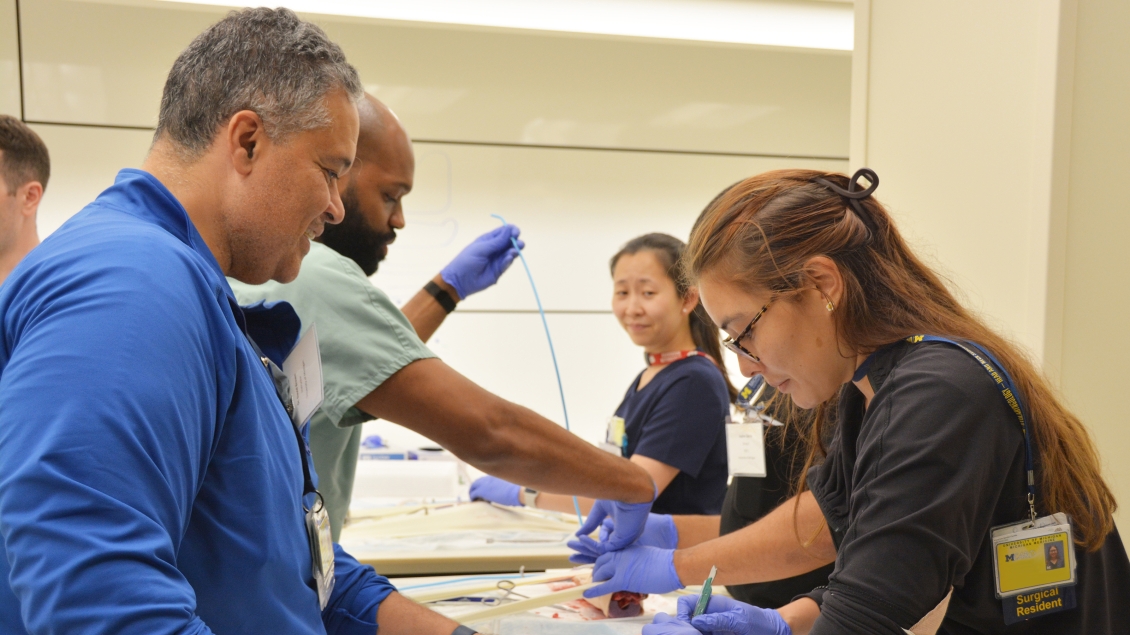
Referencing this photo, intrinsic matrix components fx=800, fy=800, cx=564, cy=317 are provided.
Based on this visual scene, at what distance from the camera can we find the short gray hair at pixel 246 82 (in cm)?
83

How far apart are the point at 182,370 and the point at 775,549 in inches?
42.4

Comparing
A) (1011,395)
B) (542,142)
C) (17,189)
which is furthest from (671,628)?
(542,142)

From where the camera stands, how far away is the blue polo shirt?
1.80 feet

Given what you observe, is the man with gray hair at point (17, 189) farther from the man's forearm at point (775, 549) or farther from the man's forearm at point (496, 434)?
the man's forearm at point (775, 549)

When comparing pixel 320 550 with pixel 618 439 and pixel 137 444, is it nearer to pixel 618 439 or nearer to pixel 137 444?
pixel 137 444

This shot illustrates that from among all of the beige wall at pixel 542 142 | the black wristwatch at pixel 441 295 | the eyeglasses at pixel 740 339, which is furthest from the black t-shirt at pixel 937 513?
the beige wall at pixel 542 142

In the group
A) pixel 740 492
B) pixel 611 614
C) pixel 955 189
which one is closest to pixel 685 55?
pixel 955 189

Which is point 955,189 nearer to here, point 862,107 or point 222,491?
point 862,107

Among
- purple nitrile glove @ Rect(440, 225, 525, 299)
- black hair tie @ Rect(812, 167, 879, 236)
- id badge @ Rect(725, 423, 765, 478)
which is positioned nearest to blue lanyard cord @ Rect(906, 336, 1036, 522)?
black hair tie @ Rect(812, 167, 879, 236)

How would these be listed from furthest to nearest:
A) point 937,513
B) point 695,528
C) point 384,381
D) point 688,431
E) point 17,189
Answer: point 17,189, point 688,431, point 695,528, point 384,381, point 937,513

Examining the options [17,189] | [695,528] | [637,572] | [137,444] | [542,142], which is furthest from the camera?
[542,142]

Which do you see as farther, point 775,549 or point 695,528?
point 695,528

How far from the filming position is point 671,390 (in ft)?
6.99

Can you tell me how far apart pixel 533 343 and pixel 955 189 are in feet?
7.26
